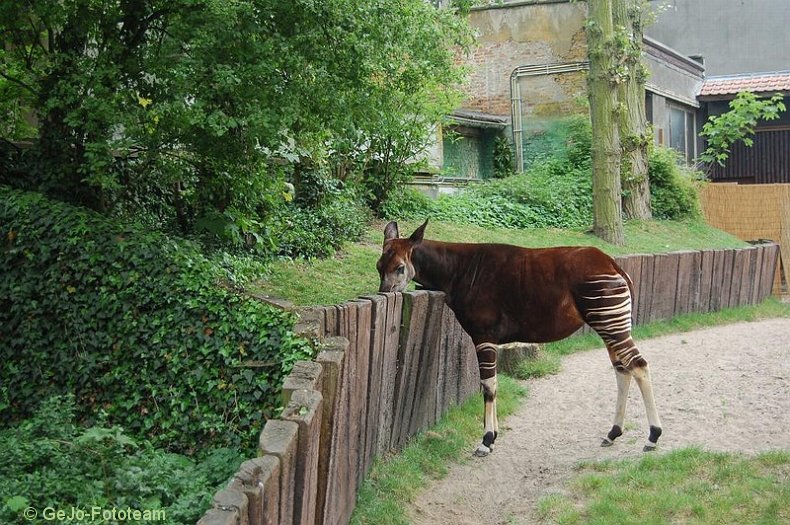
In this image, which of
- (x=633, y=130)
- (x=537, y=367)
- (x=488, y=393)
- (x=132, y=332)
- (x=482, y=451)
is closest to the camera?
(x=132, y=332)

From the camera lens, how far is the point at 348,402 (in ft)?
19.5

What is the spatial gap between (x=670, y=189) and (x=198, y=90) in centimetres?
1680

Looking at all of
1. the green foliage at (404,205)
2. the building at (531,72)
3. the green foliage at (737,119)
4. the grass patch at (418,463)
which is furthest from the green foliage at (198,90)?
the green foliage at (737,119)

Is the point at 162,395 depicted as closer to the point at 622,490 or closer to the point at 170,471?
the point at 170,471

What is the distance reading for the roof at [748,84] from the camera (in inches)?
1096

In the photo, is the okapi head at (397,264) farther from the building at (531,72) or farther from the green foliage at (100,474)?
the building at (531,72)

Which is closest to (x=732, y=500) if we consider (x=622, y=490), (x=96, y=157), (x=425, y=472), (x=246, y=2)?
(x=622, y=490)

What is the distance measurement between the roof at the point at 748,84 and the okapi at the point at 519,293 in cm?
2223

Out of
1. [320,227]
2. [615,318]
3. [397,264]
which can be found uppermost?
[320,227]

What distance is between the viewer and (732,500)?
20.2 ft

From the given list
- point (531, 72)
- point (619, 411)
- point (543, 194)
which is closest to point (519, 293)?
point (619, 411)

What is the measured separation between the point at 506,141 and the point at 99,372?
1893cm

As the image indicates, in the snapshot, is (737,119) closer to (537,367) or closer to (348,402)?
(537,367)

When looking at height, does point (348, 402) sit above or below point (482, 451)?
above
